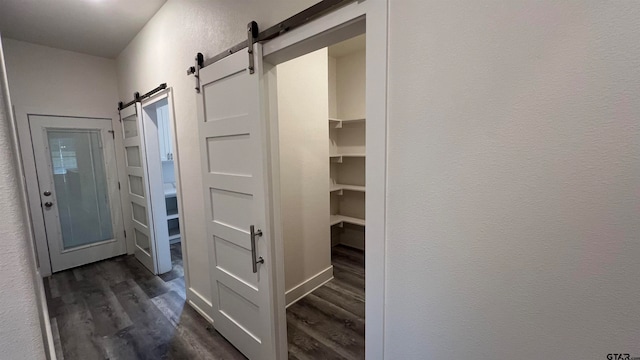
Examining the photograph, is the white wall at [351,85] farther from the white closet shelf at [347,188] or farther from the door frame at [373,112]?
the door frame at [373,112]

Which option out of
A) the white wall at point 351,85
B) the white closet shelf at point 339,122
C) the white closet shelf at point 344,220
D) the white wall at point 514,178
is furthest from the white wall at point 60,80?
the white wall at point 514,178

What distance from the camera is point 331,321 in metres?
2.31

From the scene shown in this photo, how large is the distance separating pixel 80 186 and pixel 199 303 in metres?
2.60

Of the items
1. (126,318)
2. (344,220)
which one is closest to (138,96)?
(126,318)

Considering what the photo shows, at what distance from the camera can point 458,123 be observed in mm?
876

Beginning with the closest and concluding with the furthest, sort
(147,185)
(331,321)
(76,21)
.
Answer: (331,321) < (76,21) < (147,185)

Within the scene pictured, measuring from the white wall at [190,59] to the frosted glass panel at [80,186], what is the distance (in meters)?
1.42

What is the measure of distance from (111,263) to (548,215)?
472 centimetres

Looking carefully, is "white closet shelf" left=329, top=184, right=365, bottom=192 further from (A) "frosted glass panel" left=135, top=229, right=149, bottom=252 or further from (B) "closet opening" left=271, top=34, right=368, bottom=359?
(A) "frosted glass panel" left=135, top=229, right=149, bottom=252

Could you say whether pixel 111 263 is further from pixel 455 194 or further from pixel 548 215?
pixel 548 215

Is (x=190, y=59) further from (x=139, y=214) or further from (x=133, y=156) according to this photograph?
(x=139, y=214)

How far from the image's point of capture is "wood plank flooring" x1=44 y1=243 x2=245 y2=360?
2.02m

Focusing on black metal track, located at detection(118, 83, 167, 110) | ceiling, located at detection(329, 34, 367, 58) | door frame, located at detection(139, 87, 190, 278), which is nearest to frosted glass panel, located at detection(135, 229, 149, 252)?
door frame, located at detection(139, 87, 190, 278)

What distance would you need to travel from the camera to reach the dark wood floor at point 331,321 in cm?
198
